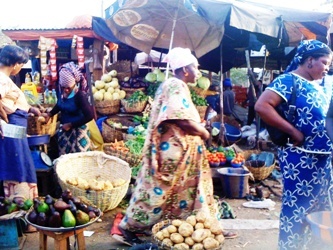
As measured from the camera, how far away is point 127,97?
7562 millimetres

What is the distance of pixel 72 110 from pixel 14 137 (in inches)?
47.6

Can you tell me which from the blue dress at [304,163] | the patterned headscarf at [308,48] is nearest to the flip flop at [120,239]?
the blue dress at [304,163]

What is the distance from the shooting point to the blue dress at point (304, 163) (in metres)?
2.66

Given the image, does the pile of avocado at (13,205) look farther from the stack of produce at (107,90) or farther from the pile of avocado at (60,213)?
the stack of produce at (107,90)

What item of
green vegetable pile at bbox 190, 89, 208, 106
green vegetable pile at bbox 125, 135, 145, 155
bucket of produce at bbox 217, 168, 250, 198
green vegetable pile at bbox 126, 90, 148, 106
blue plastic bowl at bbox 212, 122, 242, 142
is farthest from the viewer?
blue plastic bowl at bbox 212, 122, 242, 142

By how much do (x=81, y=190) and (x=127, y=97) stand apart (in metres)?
3.63

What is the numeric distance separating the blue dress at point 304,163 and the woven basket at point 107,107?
16.1ft

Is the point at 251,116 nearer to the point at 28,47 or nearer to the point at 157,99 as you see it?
Answer: the point at 28,47

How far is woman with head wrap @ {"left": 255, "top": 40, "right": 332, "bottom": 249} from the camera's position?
8.71 feet

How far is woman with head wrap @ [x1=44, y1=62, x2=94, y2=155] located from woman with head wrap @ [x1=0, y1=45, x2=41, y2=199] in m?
0.95

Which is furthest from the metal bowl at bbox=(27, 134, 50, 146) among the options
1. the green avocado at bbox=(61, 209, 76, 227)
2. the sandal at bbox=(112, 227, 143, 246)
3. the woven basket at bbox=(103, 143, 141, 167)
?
the green avocado at bbox=(61, 209, 76, 227)

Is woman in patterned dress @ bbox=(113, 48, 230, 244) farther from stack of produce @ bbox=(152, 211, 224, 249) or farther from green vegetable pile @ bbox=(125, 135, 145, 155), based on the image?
green vegetable pile @ bbox=(125, 135, 145, 155)

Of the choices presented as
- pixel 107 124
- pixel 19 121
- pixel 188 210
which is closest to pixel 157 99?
pixel 188 210

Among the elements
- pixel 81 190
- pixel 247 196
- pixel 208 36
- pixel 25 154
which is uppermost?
pixel 208 36
